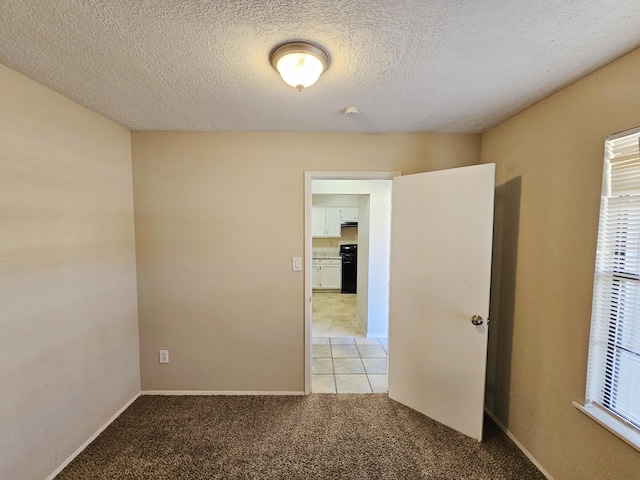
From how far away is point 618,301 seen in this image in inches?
49.4

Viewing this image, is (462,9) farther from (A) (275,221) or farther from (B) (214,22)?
(A) (275,221)

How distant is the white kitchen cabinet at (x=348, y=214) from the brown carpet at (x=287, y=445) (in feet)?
14.4

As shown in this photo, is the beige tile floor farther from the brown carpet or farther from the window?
the window

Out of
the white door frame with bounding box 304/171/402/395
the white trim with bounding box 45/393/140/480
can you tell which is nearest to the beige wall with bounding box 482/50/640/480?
the white door frame with bounding box 304/171/402/395

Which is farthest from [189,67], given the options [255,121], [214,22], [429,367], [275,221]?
[429,367]

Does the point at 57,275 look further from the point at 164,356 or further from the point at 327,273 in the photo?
the point at 327,273

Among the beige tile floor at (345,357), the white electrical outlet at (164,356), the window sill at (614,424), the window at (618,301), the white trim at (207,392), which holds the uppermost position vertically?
the window at (618,301)

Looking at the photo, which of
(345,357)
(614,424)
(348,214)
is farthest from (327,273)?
(614,424)

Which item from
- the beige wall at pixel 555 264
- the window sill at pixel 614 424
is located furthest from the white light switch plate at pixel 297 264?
the window sill at pixel 614 424

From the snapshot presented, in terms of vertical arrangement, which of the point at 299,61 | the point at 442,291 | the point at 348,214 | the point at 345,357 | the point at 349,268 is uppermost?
the point at 299,61

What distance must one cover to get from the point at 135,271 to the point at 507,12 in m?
2.95

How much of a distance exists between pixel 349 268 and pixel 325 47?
524cm

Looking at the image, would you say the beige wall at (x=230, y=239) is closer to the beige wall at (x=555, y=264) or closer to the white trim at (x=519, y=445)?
the beige wall at (x=555, y=264)

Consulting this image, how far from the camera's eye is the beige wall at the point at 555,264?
130cm
